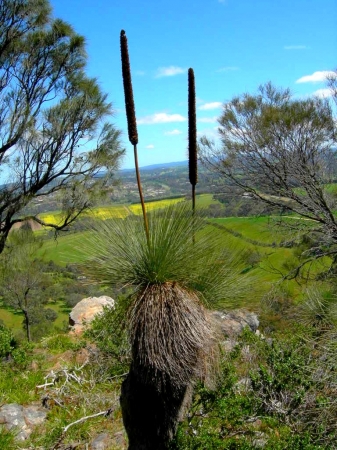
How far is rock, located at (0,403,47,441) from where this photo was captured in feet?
14.0

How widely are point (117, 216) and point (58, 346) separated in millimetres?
5337

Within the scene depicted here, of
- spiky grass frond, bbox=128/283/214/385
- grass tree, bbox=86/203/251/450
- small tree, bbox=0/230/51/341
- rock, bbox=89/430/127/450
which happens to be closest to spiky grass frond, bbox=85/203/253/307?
grass tree, bbox=86/203/251/450

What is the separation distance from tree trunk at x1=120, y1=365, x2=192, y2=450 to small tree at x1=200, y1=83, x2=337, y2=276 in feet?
19.7

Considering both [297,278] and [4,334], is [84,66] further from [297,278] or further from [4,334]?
[297,278]

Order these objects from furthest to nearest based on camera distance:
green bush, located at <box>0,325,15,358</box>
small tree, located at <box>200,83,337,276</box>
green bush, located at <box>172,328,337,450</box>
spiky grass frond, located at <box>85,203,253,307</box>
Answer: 1. small tree, located at <box>200,83,337,276</box>
2. green bush, located at <box>0,325,15,358</box>
3. green bush, located at <box>172,328,337,450</box>
4. spiky grass frond, located at <box>85,203,253,307</box>

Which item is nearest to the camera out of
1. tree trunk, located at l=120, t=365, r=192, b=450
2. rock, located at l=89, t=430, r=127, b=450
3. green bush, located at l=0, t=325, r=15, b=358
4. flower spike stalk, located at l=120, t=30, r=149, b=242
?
flower spike stalk, located at l=120, t=30, r=149, b=242

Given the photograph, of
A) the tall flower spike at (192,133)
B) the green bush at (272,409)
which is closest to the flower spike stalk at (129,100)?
the tall flower spike at (192,133)

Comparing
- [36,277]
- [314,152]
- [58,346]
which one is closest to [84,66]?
[314,152]

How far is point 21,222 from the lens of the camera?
29.7 feet

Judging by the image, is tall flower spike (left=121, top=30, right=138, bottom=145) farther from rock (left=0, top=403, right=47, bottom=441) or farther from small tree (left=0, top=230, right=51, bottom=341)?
small tree (left=0, top=230, right=51, bottom=341)

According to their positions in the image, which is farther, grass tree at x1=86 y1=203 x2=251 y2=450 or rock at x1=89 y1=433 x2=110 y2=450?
rock at x1=89 y1=433 x2=110 y2=450

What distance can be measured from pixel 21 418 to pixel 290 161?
7.34 meters

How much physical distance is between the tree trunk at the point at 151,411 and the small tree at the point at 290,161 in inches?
236

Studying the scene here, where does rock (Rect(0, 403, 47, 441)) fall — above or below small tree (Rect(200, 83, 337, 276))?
below
